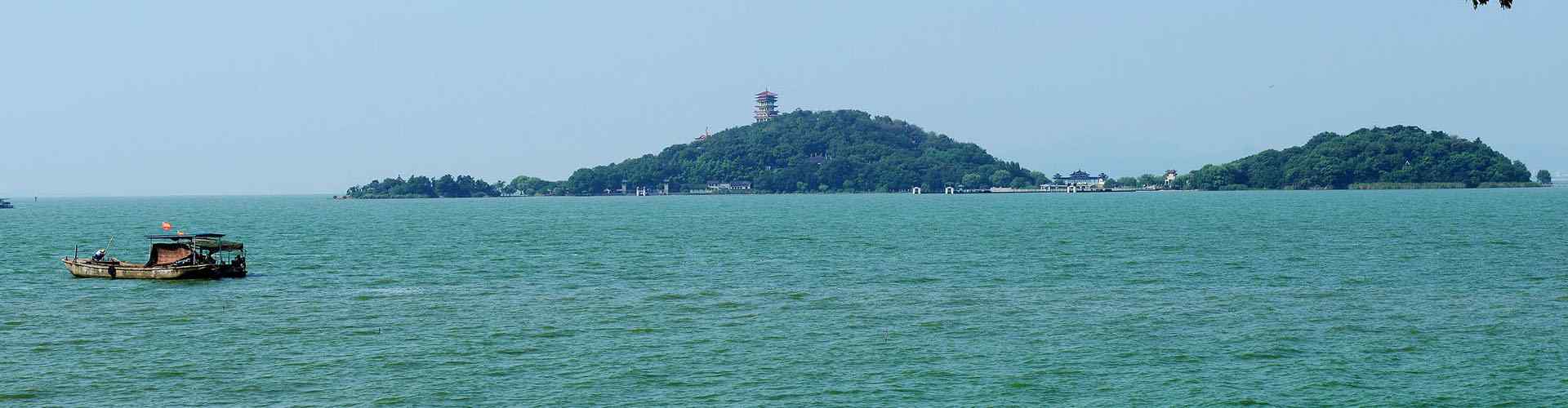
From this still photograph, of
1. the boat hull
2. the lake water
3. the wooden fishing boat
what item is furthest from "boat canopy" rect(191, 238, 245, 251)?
the lake water

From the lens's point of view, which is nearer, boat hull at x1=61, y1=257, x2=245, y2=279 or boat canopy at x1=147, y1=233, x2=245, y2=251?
boat hull at x1=61, y1=257, x2=245, y2=279

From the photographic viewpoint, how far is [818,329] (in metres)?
46.3

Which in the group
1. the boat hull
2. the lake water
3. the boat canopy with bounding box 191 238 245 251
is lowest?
the lake water

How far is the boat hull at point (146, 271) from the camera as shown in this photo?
67.2 metres

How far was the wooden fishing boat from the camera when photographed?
67375mm

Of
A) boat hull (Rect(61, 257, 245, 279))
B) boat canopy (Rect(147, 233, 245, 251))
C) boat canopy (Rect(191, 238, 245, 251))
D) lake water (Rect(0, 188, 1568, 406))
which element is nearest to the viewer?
lake water (Rect(0, 188, 1568, 406))

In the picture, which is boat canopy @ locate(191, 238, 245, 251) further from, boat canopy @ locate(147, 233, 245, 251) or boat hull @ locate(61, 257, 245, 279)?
boat hull @ locate(61, 257, 245, 279)

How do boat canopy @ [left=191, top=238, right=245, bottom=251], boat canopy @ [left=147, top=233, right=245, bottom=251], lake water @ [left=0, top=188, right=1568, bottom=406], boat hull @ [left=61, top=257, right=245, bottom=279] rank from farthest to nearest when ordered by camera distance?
boat canopy @ [left=191, top=238, right=245, bottom=251]
boat canopy @ [left=147, top=233, right=245, bottom=251]
boat hull @ [left=61, top=257, right=245, bottom=279]
lake water @ [left=0, top=188, right=1568, bottom=406]

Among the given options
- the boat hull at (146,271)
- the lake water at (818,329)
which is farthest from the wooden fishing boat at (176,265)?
the lake water at (818,329)

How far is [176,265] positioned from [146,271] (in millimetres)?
1396

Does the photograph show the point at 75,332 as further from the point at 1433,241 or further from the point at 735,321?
the point at 1433,241

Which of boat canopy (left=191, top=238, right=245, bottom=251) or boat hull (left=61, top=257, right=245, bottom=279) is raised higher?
boat canopy (left=191, top=238, right=245, bottom=251)

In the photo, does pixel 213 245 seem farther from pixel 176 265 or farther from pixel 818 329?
pixel 818 329

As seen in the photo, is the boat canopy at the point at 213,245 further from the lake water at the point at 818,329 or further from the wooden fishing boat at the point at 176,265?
the lake water at the point at 818,329
